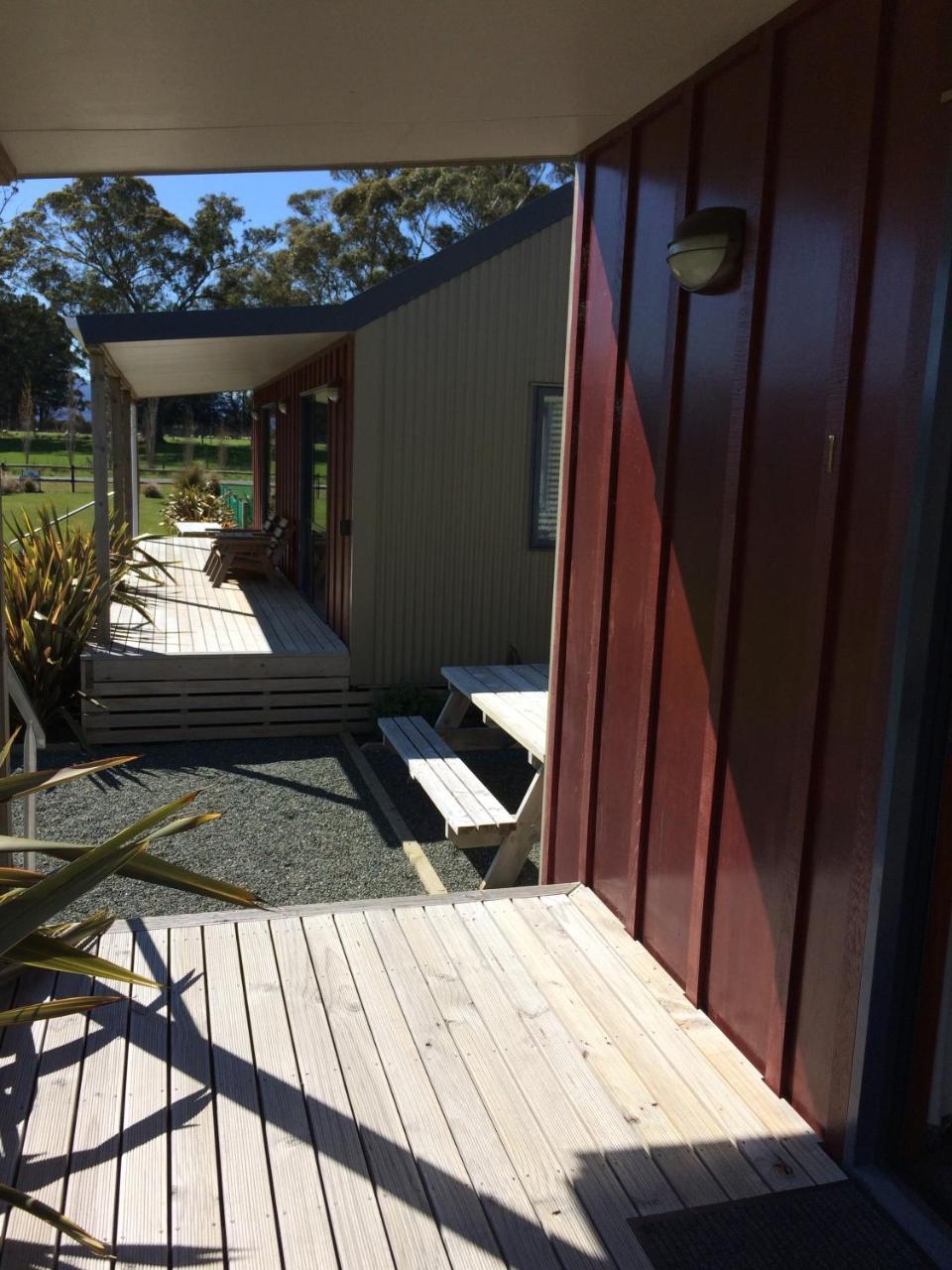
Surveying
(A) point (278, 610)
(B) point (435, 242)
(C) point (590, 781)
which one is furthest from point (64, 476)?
(C) point (590, 781)

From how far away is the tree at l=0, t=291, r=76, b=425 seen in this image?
1395 inches

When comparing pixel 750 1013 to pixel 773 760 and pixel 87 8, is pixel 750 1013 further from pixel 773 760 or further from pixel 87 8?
pixel 87 8

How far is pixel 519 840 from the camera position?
465 centimetres

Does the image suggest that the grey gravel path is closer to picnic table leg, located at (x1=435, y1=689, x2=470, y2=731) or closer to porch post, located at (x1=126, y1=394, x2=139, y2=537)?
picnic table leg, located at (x1=435, y1=689, x2=470, y2=731)

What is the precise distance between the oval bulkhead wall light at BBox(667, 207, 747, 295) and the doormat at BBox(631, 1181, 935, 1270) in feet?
6.70

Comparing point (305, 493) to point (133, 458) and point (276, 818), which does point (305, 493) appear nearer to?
point (133, 458)

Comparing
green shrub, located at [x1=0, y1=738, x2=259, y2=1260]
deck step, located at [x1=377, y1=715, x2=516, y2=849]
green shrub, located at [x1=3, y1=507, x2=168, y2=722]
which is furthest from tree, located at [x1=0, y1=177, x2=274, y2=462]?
green shrub, located at [x1=0, y1=738, x2=259, y2=1260]

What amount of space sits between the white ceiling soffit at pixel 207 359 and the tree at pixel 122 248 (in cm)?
2388

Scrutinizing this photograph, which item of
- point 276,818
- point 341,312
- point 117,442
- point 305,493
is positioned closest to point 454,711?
point 276,818

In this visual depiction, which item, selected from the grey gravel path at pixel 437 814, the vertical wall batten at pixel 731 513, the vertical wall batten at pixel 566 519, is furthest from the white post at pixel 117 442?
the vertical wall batten at pixel 731 513

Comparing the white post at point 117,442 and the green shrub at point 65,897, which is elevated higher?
the white post at point 117,442

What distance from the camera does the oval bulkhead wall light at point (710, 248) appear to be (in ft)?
8.21

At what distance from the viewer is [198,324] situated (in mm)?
6648

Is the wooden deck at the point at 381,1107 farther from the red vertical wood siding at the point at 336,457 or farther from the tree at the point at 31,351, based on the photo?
the tree at the point at 31,351
